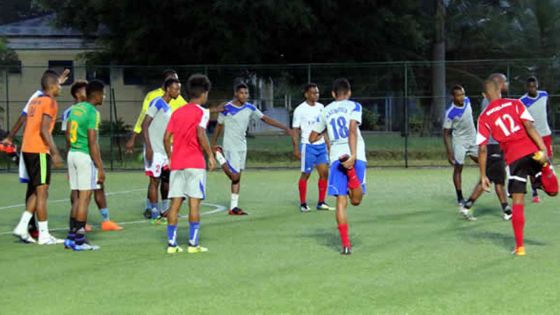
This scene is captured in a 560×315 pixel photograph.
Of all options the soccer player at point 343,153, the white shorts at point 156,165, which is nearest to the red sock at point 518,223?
the soccer player at point 343,153

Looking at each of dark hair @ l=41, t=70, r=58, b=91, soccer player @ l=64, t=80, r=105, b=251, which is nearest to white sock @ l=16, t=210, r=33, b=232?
soccer player @ l=64, t=80, r=105, b=251

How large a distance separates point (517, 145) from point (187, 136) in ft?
12.0

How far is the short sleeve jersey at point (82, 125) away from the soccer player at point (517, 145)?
14.7 feet

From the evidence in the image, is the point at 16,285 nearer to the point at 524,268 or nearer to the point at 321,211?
the point at 524,268

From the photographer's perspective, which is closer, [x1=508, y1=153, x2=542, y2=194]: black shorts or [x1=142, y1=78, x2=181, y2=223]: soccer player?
[x1=508, y1=153, x2=542, y2=194]: black shorts

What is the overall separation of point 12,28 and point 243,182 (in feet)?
109

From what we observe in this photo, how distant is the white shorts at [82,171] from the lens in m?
11.2

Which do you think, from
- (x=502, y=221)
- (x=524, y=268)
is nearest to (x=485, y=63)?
(x=502, y=221)

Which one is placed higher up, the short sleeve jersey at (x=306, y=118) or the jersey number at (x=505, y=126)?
the jersey number at (x=505, y=126)

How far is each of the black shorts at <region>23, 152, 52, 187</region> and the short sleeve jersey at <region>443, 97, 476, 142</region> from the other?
630 cm

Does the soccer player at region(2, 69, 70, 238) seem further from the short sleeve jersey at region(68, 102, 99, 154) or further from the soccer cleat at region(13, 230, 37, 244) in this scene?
the short sleeve jersey at region(68, 102, 99, 154)

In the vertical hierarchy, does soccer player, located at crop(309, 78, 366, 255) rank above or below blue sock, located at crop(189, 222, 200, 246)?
above

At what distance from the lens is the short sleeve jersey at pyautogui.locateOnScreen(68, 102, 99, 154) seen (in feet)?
36.6

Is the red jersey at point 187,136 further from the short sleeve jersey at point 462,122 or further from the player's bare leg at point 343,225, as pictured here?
the short sleeve jersey at point 462,122
